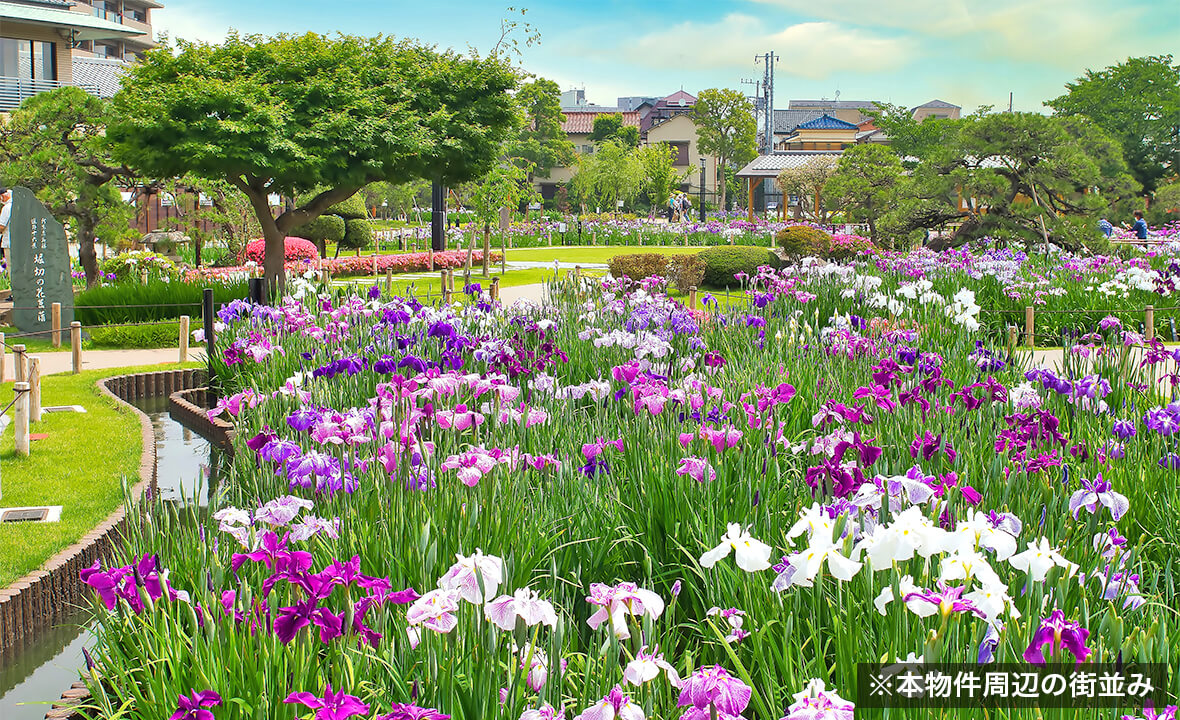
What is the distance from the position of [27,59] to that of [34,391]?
30.6 metres

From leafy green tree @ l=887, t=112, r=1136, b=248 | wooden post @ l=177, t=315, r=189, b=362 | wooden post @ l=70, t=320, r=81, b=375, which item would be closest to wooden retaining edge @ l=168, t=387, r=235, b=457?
wooden post @ l=177, t=315, r=189, b=362

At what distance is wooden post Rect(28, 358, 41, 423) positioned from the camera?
7828 mm

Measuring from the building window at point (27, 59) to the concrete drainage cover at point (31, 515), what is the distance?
32137mm

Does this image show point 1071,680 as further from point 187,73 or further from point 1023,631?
point 187,73

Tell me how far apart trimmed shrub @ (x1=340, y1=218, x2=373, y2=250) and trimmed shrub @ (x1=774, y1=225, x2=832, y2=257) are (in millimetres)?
14095

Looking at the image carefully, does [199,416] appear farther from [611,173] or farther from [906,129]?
[611,173]

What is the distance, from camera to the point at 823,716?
6.03 feet

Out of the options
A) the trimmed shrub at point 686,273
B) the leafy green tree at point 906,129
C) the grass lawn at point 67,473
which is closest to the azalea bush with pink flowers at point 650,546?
the grass lawn at point 67,473

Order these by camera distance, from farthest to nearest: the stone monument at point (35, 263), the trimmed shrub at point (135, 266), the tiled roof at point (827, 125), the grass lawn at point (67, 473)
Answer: the tiled roof at point (827, 125) → the trimmed shrub at point (135, 266) → the stone monument at point (35, 263) → the grass lawn at point (67, 473)

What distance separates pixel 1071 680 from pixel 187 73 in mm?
15846

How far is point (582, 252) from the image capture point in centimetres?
3497

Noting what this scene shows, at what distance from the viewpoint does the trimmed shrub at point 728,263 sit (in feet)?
67.8

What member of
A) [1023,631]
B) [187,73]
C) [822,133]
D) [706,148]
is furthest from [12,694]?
[822,133]

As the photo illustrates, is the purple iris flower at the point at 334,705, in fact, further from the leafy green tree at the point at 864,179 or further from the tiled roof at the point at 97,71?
the tiled roof at the point at 97,71
